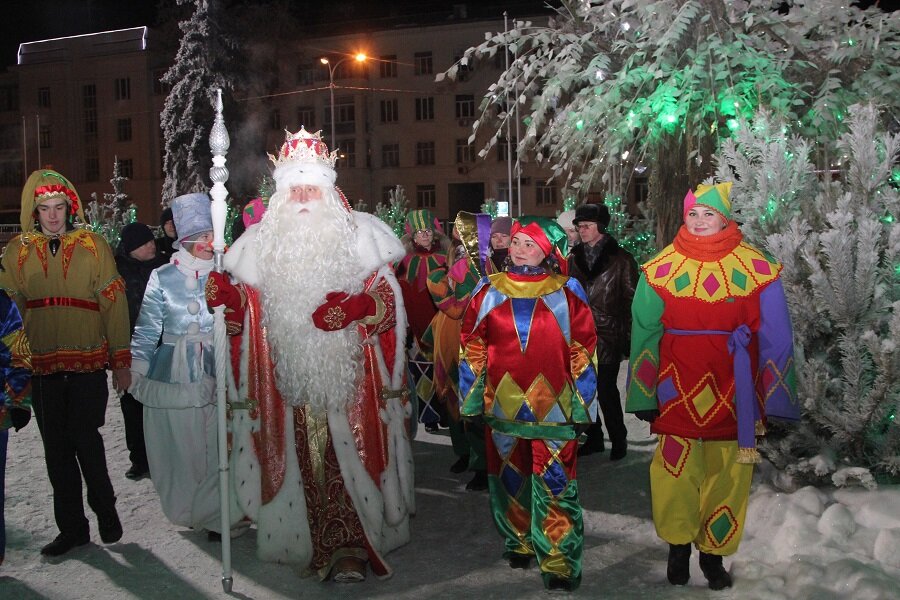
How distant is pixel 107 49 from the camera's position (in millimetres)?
50688

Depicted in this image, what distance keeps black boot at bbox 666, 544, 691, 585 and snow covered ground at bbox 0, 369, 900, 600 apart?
2.4 inches

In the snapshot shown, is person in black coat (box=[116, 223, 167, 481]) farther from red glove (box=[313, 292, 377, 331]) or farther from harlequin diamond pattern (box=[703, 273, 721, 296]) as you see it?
harlequin diamond pattern (box=[703, 273, 721, 296])

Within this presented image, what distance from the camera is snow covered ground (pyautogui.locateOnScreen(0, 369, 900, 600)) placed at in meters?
4.45

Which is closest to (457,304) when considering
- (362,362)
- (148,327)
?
(362,362)

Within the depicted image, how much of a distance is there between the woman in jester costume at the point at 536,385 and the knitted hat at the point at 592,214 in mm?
2659

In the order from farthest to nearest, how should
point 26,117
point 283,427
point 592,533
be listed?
point 26,117 → point 592,533 → point 283,427

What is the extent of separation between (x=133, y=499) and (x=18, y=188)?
199ft

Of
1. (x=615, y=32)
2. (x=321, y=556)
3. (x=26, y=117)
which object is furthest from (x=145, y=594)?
(x=26, y=117)

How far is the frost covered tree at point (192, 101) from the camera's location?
3400cm

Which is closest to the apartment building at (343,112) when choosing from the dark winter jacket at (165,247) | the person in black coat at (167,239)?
the person in black coat at (167,239)

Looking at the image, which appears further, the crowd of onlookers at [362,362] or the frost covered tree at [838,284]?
the frost covered tree at [838,284]

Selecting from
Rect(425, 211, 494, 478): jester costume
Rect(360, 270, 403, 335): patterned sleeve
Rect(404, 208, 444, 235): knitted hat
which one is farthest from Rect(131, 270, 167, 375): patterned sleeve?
Rect(404, 208, 444, 235): knitted hat

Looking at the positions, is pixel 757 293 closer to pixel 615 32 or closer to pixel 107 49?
pixel 615 32

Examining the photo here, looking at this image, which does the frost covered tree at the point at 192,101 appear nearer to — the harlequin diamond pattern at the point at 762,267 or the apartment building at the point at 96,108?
the apartment building at the point at 96,108
